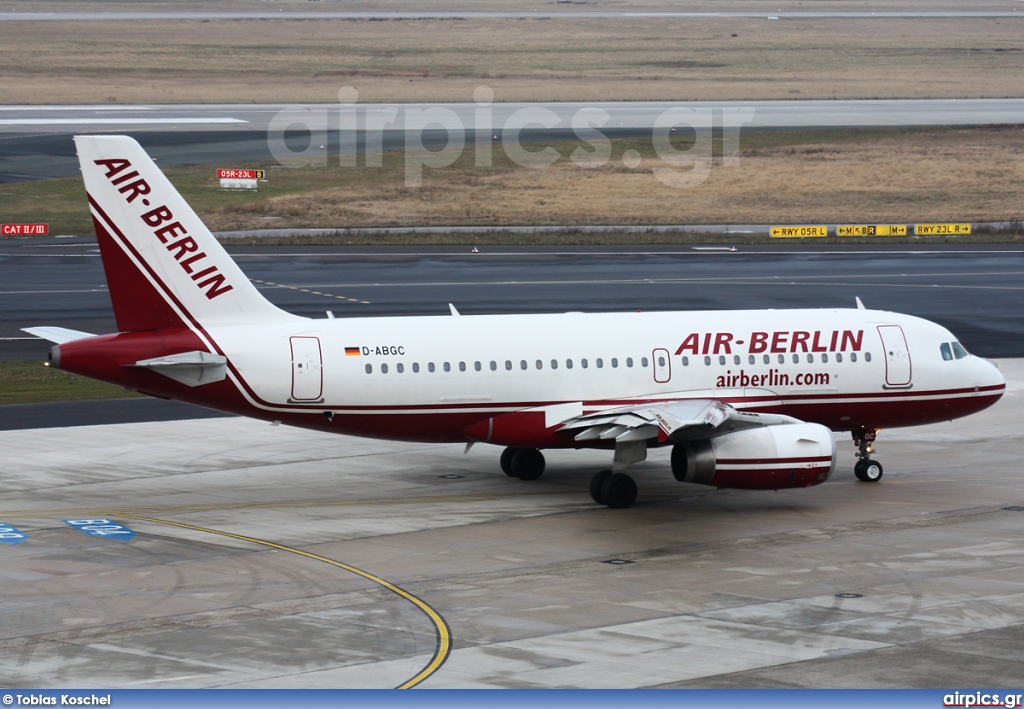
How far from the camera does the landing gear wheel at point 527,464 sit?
127ft

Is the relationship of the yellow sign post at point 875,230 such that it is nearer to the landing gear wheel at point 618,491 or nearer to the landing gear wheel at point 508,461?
the landing gear wheel at point 508,461

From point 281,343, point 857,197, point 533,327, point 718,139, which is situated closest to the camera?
point 281,343

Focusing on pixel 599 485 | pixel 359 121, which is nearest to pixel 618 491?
pixel 599 485

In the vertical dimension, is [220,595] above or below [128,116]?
below

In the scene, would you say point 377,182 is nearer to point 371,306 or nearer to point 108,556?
point 371,306

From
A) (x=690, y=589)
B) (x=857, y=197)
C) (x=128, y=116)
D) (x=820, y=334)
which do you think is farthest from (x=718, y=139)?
(x=690, y=589)

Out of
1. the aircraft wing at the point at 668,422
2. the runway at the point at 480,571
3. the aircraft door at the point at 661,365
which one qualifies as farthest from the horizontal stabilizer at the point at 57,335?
the aircraft door at the point at 661,365

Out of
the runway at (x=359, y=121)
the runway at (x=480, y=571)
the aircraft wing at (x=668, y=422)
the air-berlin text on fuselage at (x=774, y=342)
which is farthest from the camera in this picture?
the runway at (x=359, y=121)

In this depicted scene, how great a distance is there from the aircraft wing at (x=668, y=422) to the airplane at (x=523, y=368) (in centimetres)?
6

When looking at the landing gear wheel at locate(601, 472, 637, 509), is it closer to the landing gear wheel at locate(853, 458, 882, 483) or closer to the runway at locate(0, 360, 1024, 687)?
the runway at locate(0, 360, 1024, 687)

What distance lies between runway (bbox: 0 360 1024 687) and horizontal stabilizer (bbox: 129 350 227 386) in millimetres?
3364

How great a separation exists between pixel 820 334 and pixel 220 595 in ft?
59.6

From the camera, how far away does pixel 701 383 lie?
122 ft

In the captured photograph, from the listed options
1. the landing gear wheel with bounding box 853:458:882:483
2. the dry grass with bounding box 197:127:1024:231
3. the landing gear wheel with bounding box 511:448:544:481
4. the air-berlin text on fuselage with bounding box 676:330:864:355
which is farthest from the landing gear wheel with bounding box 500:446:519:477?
the dry grass with bounding box 197:127:1024:231
